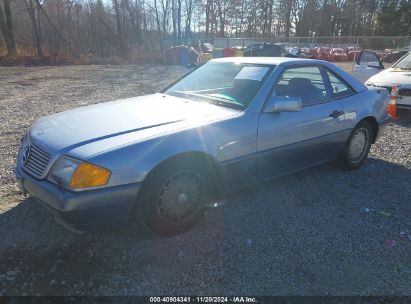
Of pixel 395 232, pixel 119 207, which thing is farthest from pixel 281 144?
pixel 119 207

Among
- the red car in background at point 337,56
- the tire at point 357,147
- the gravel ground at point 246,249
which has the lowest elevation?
the red car in background at point 337,56

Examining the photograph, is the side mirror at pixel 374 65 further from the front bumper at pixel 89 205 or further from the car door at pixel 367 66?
the front bumper at pixel 89 205

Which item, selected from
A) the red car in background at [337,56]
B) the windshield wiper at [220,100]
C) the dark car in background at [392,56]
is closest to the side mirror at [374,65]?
the windshield wiper at [220,100]

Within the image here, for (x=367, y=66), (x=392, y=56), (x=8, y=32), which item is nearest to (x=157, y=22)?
(x=8, y=32)

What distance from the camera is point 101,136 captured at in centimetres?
287

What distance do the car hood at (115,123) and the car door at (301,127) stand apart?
498 mm

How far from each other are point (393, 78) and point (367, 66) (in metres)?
2.69

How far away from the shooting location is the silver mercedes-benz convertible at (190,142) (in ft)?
8.60

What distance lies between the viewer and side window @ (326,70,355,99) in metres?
4.35

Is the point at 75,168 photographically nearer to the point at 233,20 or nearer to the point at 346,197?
the point at 346,197

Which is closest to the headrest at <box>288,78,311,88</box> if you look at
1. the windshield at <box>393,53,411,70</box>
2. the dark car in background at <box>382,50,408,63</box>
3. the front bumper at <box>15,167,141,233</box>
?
the front bumper at <box>15,167,141,233</box>

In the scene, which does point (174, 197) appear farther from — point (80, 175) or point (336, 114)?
point (336, 114)

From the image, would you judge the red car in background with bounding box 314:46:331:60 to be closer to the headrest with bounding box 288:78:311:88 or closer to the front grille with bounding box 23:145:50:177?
the headrest with bounding box 288:78:311:88

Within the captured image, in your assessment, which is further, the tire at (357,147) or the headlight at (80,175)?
the tire at (357,147)
